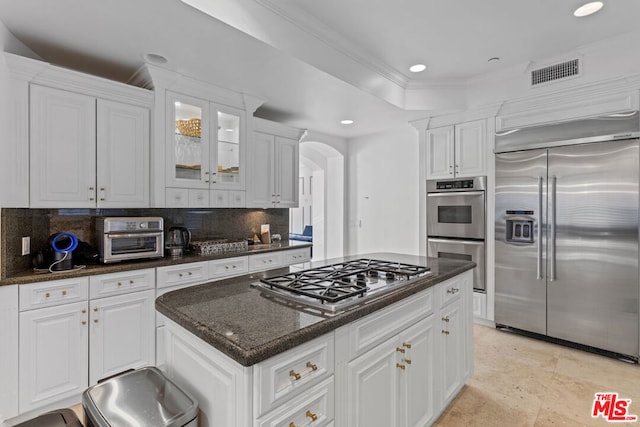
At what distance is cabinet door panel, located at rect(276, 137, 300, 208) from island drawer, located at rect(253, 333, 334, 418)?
279 centimetres

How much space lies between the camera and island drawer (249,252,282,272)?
131 inches

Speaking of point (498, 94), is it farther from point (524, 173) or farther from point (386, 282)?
point (386, 282)

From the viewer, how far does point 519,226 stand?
3371mm

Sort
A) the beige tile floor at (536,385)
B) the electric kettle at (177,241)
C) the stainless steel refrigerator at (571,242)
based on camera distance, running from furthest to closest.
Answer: the electric kettle at (177,241), the stainless steel refrigerator at (571,242), the beige tile floor at (536,385)

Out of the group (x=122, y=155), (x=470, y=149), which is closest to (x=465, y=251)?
(x=470, y=149)

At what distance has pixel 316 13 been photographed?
236 cm

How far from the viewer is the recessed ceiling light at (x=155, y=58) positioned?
2465 mm

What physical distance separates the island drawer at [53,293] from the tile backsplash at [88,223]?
0.65 feet

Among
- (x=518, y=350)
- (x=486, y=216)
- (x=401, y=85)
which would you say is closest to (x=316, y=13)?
(x=401, y=85)

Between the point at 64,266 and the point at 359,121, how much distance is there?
3.49 meters

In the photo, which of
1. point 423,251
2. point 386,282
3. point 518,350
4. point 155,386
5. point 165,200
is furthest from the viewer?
point 423,251

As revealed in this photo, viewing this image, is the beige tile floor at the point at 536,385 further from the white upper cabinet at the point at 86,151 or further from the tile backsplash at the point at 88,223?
the white upper cabinet at the point at 86,151

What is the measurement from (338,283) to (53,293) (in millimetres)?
1913

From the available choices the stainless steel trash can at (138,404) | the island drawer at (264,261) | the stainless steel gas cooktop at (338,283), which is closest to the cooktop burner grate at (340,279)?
the stainless steel gas cooktop at (338,283)
